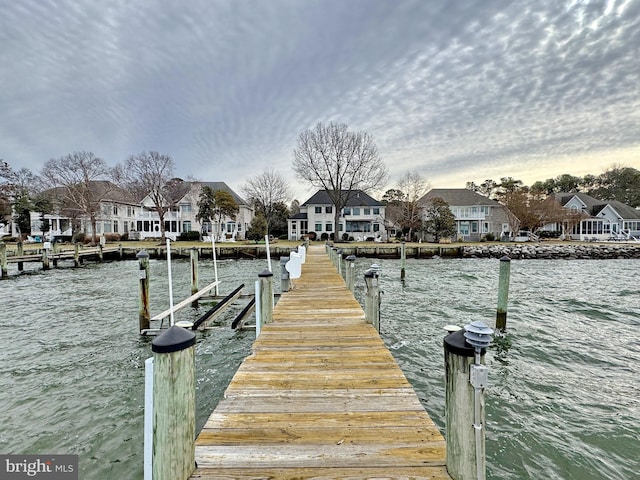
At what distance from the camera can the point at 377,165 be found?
35781 millimetres

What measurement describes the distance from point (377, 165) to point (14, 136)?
36753 mm

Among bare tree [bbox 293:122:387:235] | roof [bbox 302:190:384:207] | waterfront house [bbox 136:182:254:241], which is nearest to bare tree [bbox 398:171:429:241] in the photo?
roof [bbox 302:190:384:207]

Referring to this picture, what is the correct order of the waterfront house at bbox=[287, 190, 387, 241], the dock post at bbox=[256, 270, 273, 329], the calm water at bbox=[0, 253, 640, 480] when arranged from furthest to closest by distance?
the waterfront house at bbox=[287, 190, 387, 241], the dock post at bbox=[256, 270, 273, 329], the calm water at bbox=[0, 253, 640, 480]

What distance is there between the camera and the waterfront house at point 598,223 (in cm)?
3884

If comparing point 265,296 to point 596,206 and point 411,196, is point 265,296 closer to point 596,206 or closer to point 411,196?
point 411,196

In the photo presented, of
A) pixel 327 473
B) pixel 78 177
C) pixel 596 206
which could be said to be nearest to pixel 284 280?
pixel 327 473

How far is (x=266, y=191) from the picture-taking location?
4425 centimetres

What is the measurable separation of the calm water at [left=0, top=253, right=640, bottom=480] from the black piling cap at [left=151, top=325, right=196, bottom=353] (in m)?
2.56

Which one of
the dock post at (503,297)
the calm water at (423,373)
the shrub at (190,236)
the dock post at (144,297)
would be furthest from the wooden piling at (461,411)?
the shrub at (190,236)

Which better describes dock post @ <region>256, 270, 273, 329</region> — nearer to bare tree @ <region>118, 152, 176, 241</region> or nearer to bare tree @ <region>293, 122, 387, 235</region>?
bare tree @ <region>293, 122, 387, 235</region>

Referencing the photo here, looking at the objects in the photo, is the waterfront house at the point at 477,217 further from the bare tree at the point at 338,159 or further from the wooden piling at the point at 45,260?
the wooden piling at the point at 45,260

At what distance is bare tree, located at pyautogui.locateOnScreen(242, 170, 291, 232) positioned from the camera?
44125mm

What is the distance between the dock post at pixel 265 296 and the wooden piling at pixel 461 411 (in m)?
3.96

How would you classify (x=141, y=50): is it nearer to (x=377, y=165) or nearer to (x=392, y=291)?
(x=392, y=291)
